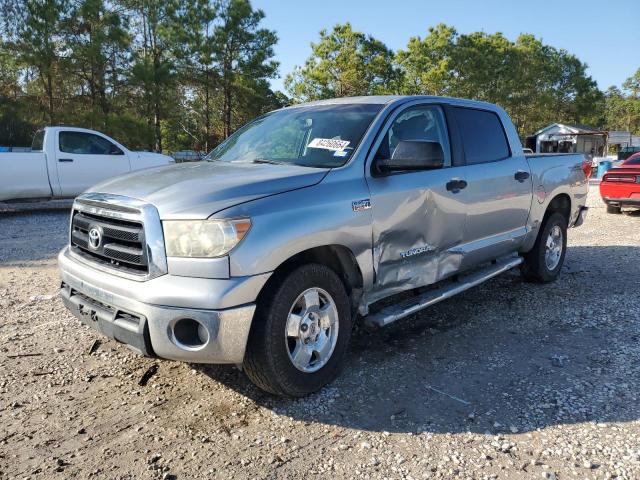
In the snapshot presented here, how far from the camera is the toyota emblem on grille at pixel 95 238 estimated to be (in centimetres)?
318

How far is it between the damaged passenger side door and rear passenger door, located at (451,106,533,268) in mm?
173

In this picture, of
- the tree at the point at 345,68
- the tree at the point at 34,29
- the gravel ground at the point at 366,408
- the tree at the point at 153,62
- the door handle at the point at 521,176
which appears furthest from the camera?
the tree at the point at 345,68

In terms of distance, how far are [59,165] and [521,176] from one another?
9.56 meters

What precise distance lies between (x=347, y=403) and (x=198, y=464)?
1000 millimetres

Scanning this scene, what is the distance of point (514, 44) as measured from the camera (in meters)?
51.7

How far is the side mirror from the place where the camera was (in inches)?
138

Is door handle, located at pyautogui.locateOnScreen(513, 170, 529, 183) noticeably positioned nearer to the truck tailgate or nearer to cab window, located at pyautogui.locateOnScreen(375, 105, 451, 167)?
cab window, located at pyautogui.locateOnScreen(375, 105, 451, 167)

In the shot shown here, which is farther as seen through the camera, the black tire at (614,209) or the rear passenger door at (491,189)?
the black tire at (614,209)

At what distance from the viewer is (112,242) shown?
10.2 feet

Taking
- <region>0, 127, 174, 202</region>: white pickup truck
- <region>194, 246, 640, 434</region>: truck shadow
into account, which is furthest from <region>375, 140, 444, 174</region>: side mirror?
<region>0, 127, 174, 202</region>: white pickup truck

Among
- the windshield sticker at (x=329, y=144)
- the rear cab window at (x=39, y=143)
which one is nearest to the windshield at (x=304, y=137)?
the windshield sticker at (x=329, y=144)

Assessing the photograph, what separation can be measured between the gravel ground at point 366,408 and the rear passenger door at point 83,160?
275 inches

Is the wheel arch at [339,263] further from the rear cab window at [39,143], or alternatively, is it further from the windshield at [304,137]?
the rear cab window at [39,143]

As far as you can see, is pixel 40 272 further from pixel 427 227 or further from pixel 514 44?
pixel 514 44
